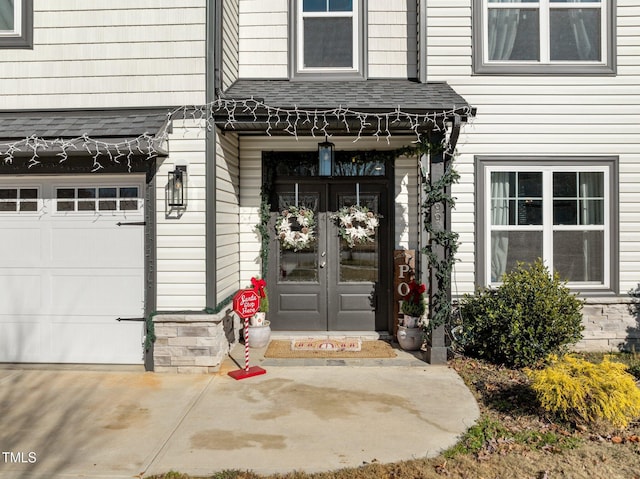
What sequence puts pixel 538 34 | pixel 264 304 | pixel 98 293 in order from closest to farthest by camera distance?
pixel 98 293
pixel 538 34
pixel 264 304

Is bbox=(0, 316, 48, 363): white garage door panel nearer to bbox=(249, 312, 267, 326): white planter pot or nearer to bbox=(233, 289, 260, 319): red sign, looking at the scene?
bbox=(233, 289, 260, 319): red sign

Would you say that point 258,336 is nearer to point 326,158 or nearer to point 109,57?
point 326,158

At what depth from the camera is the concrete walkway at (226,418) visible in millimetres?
3381

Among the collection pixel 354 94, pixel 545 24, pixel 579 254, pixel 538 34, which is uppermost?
pixel 545 24

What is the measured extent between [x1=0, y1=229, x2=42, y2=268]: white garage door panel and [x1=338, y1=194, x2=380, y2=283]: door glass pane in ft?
13.1

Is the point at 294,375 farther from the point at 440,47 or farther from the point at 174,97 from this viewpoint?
the point at 440,47

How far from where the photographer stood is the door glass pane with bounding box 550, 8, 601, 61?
6.25 metres

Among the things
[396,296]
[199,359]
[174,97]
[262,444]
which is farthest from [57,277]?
[396,296]

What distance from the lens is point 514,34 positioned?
6.29 meters

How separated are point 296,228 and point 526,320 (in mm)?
3309

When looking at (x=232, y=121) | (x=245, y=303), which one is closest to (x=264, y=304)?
(x=245, y=303)

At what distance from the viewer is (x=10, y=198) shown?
220 inches

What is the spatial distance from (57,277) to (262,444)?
352 cm

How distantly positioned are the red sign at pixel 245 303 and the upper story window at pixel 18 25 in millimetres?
3906
